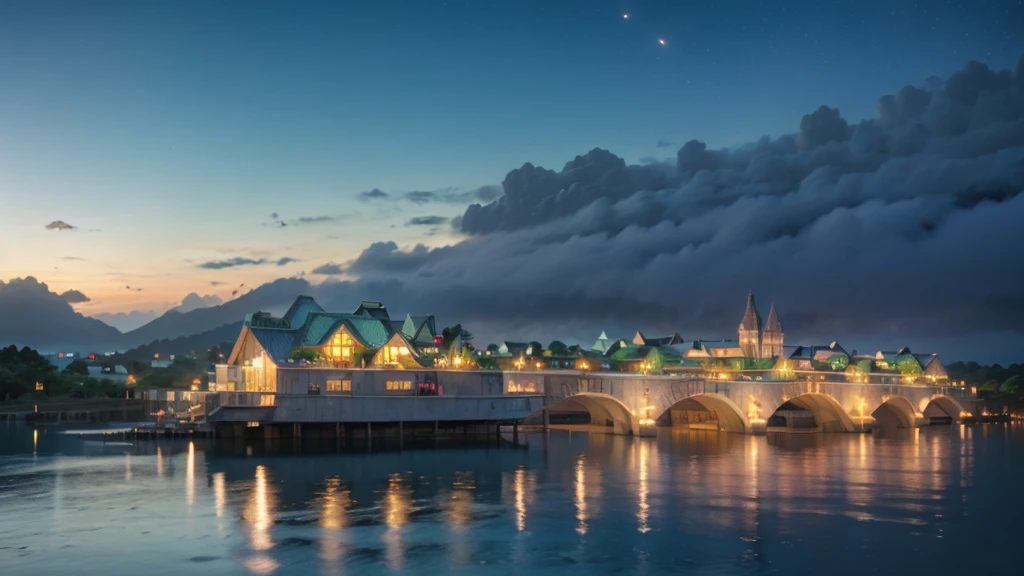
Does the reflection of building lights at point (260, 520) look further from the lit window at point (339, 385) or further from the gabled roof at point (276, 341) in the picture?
the gabled roof at point (276, 341)

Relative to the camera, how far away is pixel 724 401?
330 feet

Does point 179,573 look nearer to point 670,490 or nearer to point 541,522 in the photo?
point 541,522

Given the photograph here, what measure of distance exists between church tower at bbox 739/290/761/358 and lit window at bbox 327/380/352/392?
12428 centimetres

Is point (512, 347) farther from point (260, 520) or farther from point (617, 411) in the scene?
point (260, 520)

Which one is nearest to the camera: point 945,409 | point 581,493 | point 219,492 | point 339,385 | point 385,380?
point 219,492

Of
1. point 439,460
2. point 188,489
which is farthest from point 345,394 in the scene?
point 188,489

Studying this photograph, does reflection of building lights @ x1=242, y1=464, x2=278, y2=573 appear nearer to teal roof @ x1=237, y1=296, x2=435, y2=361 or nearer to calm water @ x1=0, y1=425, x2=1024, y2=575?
calm water @ x1=0, y1=425, x2=1024, y2=575

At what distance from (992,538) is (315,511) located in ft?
119

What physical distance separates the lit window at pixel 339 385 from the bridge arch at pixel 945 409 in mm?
103716

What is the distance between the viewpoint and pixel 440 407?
88.1 metres

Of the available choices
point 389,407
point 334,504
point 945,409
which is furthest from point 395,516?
point 945,409

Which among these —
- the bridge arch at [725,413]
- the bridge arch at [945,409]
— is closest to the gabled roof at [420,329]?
the bridge arch at [725,413]

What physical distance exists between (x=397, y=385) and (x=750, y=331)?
4836 inches

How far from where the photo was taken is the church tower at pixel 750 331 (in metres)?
190
